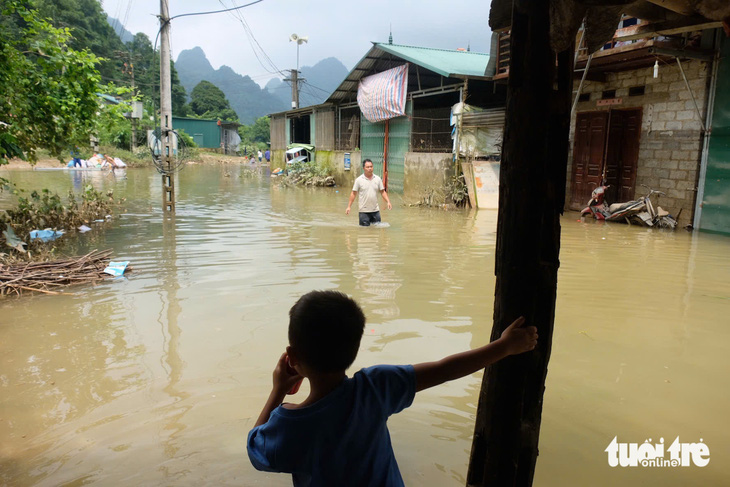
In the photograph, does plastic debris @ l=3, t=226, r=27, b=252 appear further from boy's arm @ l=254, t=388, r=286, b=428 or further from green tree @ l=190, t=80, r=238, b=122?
green tree @ l=190, t=80, r=238, b=122

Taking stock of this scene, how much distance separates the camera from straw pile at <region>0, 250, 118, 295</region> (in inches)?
249

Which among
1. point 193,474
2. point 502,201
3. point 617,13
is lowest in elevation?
point 193,474

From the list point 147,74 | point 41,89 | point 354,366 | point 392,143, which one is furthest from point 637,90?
point 147,74

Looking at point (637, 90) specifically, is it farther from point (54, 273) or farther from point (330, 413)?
point (330, 413)

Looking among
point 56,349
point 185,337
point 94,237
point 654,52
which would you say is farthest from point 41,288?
point 654,52

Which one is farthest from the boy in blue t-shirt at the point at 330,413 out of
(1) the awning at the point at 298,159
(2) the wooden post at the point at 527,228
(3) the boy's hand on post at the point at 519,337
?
(1) the awning at the point at 298,159

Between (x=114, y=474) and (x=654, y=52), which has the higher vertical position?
(x=654, y=52)

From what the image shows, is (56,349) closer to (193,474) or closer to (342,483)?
(193,474)

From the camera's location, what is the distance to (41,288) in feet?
21.2

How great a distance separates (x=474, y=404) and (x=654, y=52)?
9590mm

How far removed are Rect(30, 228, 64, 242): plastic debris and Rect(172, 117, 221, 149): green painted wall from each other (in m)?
45.6

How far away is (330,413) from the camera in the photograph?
1.50m

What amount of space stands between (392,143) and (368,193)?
10.2 m

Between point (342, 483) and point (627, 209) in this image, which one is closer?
point (342, 483)
